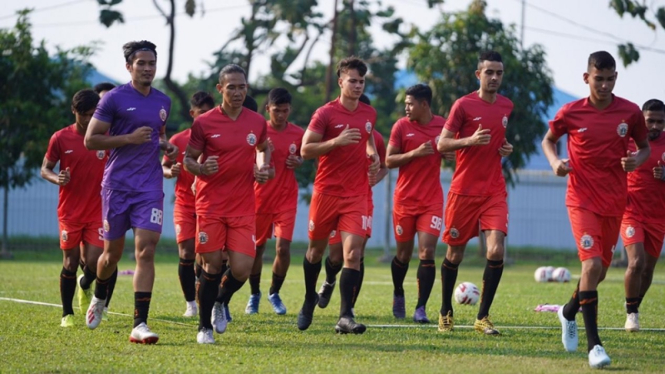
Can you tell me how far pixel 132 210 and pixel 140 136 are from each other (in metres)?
0.73

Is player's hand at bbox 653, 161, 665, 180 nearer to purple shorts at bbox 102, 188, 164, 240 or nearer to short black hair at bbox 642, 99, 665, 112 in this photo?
short black hair at bbox 642, 99, 665, 112

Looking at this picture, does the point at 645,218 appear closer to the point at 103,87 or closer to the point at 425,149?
the point at 425,149

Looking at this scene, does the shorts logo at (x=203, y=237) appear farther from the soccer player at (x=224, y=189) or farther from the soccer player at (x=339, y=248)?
the soccer player at (x=339, y=248)

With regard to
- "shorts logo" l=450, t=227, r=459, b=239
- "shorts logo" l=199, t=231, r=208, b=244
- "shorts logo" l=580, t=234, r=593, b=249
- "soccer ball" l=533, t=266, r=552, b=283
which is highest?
"shorts logo" l=580, t=234, r=593, b=249

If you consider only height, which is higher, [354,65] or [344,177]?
[354,65]

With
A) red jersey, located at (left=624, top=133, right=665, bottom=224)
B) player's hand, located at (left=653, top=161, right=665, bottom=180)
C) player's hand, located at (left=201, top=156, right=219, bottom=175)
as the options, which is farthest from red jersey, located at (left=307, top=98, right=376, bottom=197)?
player's hand, located at (left=653, top=161, right=665, bottom=180)

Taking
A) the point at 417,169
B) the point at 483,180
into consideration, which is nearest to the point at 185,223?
the point at 417,169

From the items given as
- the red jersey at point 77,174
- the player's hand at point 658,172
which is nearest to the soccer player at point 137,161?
the red jersey at point 77,174

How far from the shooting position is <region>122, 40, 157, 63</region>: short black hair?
10.2 m

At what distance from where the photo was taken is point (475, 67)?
2869 cm

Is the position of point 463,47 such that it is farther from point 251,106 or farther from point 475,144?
point 475,144

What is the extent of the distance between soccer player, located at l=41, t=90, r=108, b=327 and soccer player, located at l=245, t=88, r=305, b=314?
7.53 feet

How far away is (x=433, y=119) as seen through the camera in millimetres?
13367

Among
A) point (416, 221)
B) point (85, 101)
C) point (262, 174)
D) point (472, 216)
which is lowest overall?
point (416, 221)
